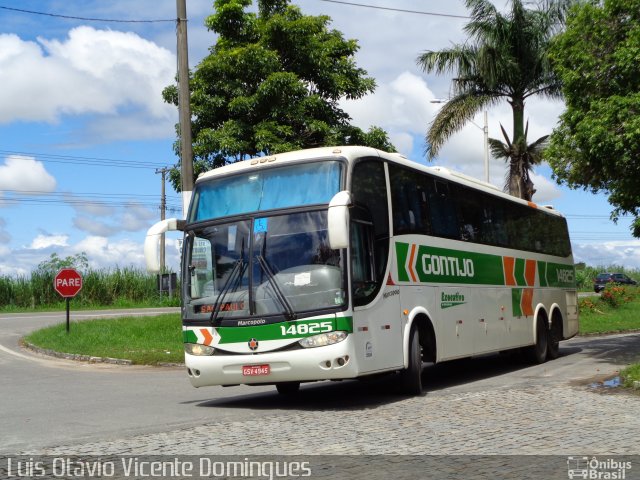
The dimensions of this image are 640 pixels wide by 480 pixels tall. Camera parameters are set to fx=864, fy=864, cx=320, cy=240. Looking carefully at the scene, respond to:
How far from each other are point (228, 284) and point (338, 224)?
206 cm

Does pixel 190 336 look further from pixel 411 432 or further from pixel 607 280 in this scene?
pixel 607 280

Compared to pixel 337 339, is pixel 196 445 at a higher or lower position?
lower

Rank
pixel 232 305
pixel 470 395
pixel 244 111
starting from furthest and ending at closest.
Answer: pixel 244 111
pixel 470 395
pixel 232 305

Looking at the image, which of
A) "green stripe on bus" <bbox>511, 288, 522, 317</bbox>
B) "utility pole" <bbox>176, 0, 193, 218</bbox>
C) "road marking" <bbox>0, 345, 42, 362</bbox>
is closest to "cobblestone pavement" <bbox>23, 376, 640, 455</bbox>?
"green stripe on bus" <bbox>511, 288, 522, 317</bbox>

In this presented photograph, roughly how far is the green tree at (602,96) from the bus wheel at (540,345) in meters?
3.22

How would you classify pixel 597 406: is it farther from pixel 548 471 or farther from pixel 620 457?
pixel 548 471

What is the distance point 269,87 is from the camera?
23922 millimetres

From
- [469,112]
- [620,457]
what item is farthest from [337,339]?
[469,112]

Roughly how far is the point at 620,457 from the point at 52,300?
39418mm

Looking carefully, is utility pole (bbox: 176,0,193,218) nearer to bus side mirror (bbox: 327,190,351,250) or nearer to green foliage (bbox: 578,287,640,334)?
bus side mirror (bbox: 327,190,351,250)

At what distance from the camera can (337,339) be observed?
10.8 meters

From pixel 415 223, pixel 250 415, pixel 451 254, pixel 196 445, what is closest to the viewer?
pixel 196 445

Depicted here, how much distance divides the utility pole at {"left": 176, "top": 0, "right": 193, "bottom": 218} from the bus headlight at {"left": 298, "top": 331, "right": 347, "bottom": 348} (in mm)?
7552

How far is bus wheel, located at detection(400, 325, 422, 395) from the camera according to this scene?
12.3 m
